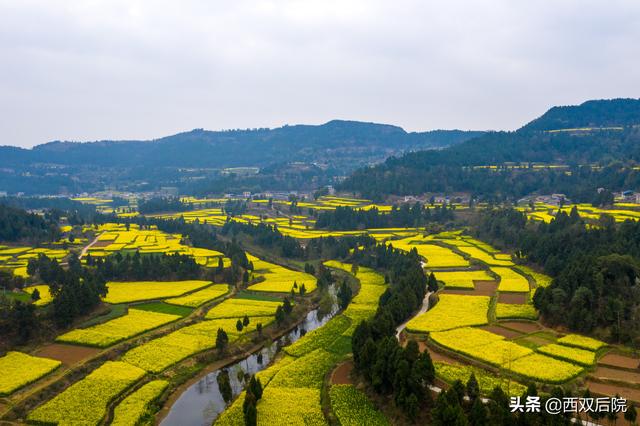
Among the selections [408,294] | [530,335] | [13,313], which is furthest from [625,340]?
[13,313]

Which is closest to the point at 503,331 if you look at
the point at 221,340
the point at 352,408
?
the point at 352,408

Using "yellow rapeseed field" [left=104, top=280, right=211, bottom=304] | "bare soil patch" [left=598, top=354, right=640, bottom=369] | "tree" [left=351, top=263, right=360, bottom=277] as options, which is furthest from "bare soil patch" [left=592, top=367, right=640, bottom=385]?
"yellow rapeseed field" [left=104, top=280, right=211, bottom=304]

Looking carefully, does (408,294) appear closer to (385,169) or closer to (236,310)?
(236,310)

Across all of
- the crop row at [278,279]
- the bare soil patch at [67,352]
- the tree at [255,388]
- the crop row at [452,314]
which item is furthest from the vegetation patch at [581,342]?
the bare soil patch at [67,352]

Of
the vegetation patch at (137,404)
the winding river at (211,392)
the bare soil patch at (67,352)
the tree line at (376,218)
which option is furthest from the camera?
the tree line at (376,218)

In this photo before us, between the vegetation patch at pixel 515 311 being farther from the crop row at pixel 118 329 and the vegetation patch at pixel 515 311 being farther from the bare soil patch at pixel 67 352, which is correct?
the bare soil patch at pixel 67 352

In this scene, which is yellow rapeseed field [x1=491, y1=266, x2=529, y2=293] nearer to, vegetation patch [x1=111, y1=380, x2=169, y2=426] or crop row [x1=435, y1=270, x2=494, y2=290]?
crop row [x1=435, y1=270, x2=494, y2=290]
